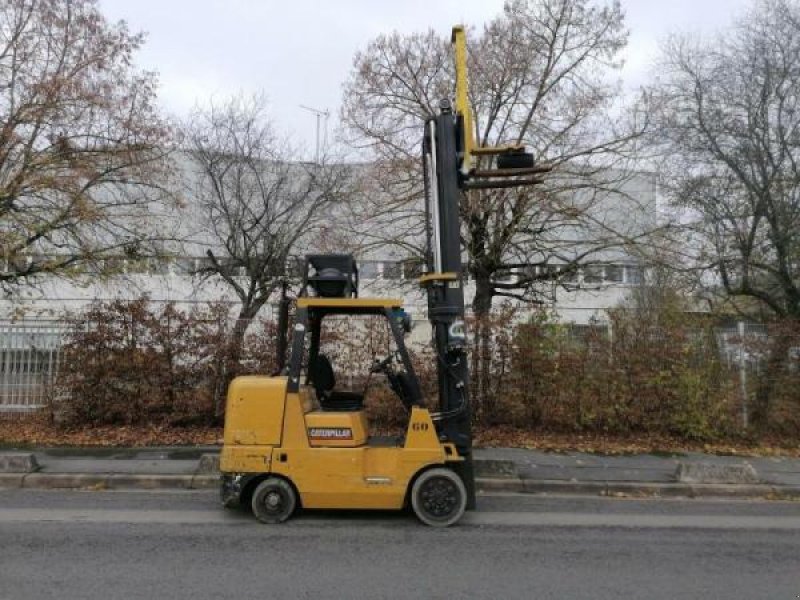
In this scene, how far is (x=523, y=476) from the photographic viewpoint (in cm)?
792

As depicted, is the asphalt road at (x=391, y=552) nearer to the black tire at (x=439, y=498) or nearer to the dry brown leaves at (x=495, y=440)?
the black tire at (x=439, y=498)

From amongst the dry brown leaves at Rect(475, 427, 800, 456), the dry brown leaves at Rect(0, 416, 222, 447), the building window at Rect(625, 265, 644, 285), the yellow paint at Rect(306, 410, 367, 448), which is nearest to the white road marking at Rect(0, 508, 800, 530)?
the yellow paint at Rect(306, 410, 367, 448)

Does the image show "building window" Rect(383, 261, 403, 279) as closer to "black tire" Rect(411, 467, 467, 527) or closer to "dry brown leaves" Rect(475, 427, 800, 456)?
"dry brown leaves" Rect(475, 427, 800, 456)

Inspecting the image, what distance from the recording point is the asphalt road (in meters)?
4.34

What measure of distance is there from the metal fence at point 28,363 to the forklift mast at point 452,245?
7852mm

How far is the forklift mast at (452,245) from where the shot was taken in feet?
20.2

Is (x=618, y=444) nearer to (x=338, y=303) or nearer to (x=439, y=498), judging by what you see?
(x=439, y=498)

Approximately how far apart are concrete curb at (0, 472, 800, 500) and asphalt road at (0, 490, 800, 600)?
1.63 feet

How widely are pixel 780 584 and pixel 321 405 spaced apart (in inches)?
171

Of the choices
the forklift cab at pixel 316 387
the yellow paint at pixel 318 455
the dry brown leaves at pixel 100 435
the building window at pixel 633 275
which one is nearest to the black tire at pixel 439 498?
the yellow paint at pixel 318 455

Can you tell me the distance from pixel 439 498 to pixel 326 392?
175 centimetres

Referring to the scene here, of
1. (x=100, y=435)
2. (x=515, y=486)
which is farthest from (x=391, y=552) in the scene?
(x=100, y=435)

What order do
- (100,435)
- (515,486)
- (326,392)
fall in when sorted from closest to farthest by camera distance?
(326,392)
(515,486)
(100,435)

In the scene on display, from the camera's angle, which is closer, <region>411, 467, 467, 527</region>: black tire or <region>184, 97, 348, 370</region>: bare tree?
<region>411, 467, 467, 527</region>: black tire
